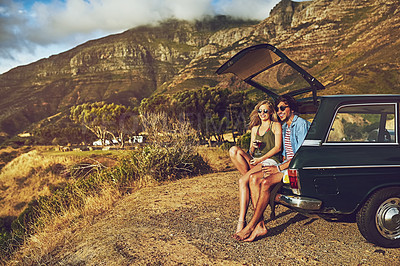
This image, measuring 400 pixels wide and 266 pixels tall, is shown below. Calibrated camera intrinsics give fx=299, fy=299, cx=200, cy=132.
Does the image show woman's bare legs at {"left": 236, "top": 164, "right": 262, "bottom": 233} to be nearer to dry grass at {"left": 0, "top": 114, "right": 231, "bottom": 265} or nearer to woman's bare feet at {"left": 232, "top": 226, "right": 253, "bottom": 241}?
woman's bare feet at {"left": 232, "top": 226, "right": 253, "bottom": 241}

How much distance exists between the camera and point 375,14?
103 meters

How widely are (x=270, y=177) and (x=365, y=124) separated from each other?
2.42 metres

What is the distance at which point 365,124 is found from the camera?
5.27m

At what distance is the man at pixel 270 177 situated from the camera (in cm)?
405

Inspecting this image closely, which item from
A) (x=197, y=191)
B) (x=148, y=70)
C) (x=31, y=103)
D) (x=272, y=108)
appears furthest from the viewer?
(x=148, y=70)

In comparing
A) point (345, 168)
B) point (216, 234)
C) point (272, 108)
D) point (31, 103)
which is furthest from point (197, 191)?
point (31, 103)

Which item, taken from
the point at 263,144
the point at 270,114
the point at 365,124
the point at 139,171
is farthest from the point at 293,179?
the point at 139,171

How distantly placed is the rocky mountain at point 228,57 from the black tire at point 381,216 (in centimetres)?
4458

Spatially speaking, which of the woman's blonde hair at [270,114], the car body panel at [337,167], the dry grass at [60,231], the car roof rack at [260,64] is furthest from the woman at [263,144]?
the dry grass at [60,231]

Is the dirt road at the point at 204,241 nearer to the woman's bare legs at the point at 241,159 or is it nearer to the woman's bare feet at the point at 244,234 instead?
the woman's bare feet at the point at 244,234

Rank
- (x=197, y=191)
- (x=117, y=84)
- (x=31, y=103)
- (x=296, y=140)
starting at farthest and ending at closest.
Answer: (x=117, y=84)
(x=31, y=103)
(x=197, y=191)
(x=296, y=140)

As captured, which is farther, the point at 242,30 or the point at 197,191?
the point at 242,30

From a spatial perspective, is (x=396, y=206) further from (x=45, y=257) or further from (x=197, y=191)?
(x=45, y=257)

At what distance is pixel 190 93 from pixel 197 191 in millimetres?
25403
